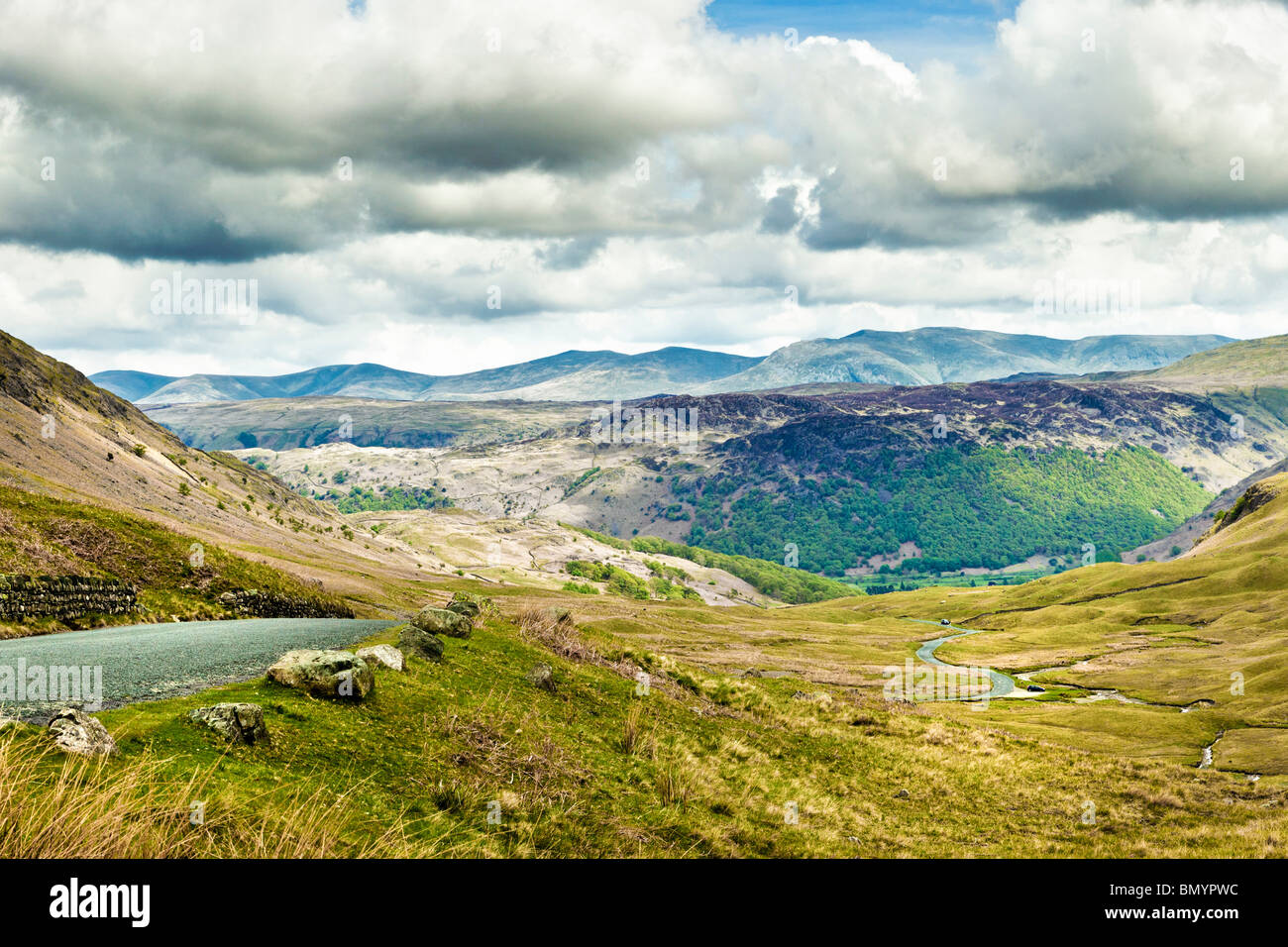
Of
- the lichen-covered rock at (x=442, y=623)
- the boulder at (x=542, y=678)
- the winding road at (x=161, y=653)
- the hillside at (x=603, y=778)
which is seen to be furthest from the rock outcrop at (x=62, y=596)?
the boulder at (x=542, y=678)

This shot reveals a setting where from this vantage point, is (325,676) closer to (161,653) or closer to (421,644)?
(421,644)

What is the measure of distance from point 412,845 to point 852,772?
2251 centimetres

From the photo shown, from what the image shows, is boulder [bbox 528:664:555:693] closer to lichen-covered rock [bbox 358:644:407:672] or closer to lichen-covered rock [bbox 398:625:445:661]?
lichen-covered rock [bbox 398:625:445:661]

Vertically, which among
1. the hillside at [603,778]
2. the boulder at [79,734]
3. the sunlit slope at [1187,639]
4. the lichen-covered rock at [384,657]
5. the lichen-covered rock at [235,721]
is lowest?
the sunlit slope at [1187,639]

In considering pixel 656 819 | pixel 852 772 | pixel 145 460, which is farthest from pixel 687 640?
pixel 656 819

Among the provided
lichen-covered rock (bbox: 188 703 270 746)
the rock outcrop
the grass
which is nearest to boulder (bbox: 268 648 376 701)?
lichen-covered rock (bbox: 188 703 270 746)

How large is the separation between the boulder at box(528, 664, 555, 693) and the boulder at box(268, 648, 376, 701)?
769 centimetres

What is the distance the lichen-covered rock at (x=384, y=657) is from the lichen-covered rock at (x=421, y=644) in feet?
6.17

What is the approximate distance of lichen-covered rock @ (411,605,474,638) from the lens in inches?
1148

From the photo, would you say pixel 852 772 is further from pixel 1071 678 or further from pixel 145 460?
pixel 145 460

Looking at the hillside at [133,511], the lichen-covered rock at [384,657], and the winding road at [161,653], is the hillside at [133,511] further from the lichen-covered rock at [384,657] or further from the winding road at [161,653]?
the lichen-covered rock at [384,657]

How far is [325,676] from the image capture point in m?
19.6

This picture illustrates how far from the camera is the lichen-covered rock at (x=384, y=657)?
22.8 metres

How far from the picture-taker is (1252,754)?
61.1 metres
